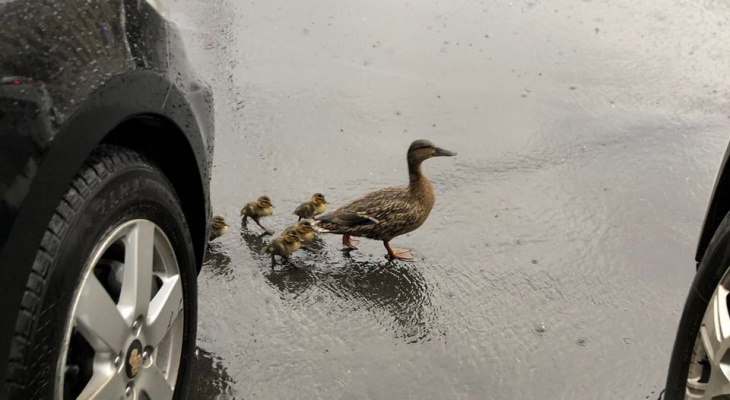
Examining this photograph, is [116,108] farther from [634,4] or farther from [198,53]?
[634,4]

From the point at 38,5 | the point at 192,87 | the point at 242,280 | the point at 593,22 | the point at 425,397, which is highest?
the point at 38,5

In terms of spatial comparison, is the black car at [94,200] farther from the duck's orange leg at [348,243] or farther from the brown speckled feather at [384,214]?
the duck's orange leg at [348,243]

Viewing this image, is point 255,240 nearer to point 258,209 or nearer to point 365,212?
point 258,209

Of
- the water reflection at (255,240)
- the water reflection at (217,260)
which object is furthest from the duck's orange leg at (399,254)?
the water reflection at (217,260)

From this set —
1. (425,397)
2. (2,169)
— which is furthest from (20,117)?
(425,397)

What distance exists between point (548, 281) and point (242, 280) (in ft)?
5.62

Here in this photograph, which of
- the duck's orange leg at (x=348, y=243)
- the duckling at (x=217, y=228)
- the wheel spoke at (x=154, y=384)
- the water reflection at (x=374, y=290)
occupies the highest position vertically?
the wheel spoke at (x=154, y=384)

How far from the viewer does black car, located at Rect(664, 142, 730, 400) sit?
117 inches

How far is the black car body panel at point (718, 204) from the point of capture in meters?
3.37

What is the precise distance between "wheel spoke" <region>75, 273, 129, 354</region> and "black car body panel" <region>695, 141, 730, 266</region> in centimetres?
232

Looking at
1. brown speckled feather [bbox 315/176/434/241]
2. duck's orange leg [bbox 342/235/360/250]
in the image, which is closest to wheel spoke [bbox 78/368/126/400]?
brown speckled feather [bbox 315/176/434/241]

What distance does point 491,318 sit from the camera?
4504 millimetres

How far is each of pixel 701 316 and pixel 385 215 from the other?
2148 mm

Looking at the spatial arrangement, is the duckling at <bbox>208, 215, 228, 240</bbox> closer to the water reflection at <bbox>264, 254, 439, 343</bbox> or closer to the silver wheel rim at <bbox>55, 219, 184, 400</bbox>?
the water reflection at <bbox>264, 254, 439, 343</bbox>
